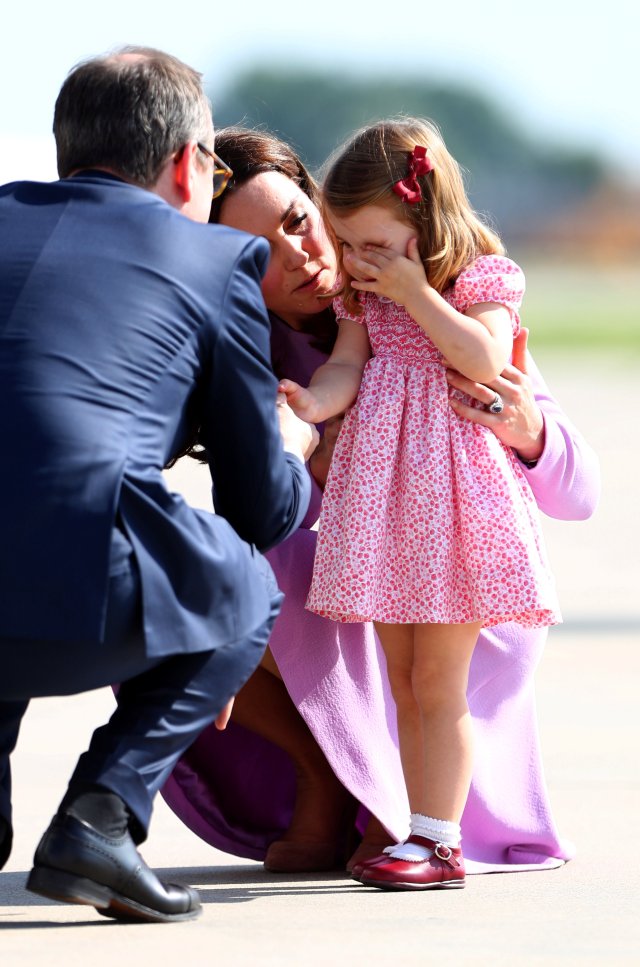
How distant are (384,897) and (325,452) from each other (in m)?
0.87

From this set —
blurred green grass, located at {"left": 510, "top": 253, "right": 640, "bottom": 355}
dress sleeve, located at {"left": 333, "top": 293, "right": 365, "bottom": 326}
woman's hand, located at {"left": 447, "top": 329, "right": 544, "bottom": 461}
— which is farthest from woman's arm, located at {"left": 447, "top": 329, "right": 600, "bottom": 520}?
blurred green grass, located at {"left": 510, "top": 253, "right": 640, "bottom": 355}

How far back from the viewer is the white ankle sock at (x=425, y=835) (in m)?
2.79

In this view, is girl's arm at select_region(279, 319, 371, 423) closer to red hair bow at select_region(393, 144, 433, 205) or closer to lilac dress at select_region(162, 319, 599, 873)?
lilac dress at select_region(162, 319, 599, 873)

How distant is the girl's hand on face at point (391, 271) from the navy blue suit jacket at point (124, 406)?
425 millimetres

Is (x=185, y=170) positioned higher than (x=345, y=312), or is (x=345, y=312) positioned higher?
(x=185, y=170)

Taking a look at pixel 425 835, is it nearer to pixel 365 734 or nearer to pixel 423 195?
pixel 365 734

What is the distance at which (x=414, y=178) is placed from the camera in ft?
9.43

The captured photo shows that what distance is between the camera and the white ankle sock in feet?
9.15

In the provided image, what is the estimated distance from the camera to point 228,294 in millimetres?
2389

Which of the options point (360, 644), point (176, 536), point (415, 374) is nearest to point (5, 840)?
point (176, 536)

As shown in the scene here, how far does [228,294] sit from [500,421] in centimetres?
73

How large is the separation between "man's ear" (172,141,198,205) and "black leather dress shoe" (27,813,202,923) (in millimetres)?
1006

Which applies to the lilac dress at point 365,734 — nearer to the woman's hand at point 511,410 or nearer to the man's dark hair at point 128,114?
the woman's hand at point 511,410

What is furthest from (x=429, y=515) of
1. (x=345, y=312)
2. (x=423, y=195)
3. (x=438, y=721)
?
(x=423, y=195)
